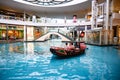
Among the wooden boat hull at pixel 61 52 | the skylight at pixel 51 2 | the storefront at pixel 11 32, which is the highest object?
the skylight at pixel 51 2

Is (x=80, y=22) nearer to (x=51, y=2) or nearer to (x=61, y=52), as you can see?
(x=51, y=2)

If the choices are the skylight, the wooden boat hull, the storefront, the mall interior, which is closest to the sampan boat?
the wooden boat hull

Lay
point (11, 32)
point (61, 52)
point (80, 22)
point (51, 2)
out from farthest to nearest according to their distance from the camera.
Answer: point (11, 32)
point (80, 22)
point (51, 2)
point (61, 52)

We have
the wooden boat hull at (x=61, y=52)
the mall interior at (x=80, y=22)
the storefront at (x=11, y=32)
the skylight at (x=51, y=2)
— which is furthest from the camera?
the storefront at (x=11, y=32)

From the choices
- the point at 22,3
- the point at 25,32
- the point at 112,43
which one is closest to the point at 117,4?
the point at 112,43

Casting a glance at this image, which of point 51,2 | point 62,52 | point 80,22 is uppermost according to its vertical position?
point 51,2

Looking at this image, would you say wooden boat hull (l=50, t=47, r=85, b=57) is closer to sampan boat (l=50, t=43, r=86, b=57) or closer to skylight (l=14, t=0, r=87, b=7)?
sampan boat (l=50, t=43, r=86, b=57)

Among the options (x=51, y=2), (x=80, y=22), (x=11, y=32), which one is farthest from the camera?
(x=11, y=32)

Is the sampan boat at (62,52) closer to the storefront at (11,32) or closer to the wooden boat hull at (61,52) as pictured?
the wooden boat hull at (61,52)

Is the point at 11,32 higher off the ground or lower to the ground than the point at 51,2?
lower

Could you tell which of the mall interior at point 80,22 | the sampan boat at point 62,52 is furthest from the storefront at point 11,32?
the sampan boat at point 62,52

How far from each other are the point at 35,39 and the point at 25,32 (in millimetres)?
2679

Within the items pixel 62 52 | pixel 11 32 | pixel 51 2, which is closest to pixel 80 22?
pixel 51 2

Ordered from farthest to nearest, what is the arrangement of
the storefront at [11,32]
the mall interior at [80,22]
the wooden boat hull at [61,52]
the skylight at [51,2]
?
1. the storefront at [11,32]
2. the skylight at [51,2]
3. the mall interior at [80,22]
4. the wooden boat hull at [61,52]
